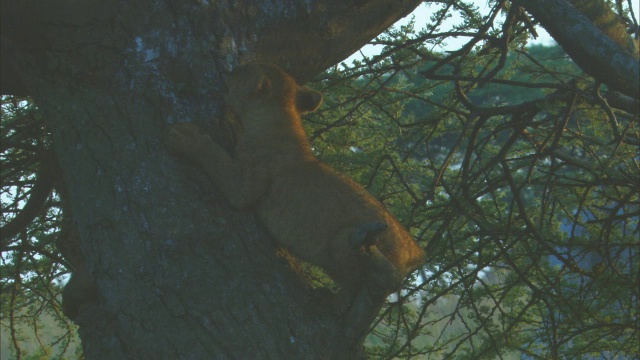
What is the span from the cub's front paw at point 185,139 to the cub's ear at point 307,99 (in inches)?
58.2

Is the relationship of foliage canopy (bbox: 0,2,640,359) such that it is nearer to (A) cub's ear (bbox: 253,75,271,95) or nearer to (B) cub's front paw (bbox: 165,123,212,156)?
(A) cub's ear (bbox: 253,75,271,95)

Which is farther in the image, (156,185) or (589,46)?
(589,46)

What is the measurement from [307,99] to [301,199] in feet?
3.62

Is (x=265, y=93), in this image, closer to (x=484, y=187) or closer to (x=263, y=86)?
(x=263, y=86)

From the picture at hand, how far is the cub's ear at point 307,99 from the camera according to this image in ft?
17.0

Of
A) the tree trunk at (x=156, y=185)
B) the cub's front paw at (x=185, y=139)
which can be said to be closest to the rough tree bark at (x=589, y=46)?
the tree trunk at (x=156, y=185)

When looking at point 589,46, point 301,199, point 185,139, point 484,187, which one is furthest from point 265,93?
point 484,187

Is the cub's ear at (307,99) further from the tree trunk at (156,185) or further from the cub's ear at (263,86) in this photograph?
the tree trunk at (156,185)

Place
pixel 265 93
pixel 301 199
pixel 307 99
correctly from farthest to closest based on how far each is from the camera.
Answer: pixel 307 99 → pixel 265 93 → pixel 301 199

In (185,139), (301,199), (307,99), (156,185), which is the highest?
(307,99)

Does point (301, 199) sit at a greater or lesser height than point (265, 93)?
lesser

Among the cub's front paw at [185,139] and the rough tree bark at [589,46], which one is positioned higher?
the rough tree bark at [589,46]

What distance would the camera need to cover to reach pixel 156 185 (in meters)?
3.62

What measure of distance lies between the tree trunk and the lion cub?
112mm
